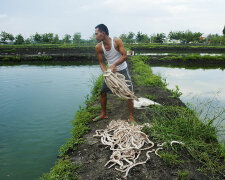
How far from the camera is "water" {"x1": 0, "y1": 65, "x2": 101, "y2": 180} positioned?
2906mm

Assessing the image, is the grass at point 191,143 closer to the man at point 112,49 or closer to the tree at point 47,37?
the man at point 112,49

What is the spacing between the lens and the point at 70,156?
7.97 ft

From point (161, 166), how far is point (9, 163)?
7.87 feet

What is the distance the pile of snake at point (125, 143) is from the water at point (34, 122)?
43.4 inches

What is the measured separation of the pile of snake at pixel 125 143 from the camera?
2.13 m

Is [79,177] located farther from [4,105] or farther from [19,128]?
[4,105]

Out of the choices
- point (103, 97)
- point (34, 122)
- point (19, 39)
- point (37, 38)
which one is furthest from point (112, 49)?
point (37, 38)

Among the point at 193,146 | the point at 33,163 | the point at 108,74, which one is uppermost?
the point at 108,74

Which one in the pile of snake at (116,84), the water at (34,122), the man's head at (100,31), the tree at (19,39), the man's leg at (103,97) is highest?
the tree at (19,39)

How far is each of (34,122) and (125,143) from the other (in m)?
2.80

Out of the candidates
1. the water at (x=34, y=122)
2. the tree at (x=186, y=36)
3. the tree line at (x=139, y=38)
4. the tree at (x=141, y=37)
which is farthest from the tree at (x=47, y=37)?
the water at (x=34, y=122)

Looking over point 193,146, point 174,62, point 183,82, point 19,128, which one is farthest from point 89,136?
point 174,62

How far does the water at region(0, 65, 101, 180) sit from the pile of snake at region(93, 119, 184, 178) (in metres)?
1.10

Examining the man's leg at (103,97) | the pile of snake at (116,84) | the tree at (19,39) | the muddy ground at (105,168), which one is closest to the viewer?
the muddy ground at (105,168)
